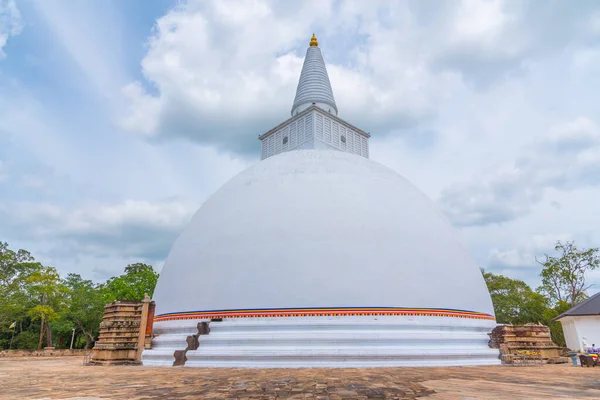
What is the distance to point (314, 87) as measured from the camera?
64.2 feet

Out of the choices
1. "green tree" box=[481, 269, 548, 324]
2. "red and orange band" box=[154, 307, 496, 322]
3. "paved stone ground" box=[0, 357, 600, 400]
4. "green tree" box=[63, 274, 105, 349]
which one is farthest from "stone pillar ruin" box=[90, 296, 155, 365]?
"green tree" box=[481, 269, 548, 324]

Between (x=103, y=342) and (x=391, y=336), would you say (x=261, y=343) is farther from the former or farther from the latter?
(x=103, y=342)

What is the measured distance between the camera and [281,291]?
1118 centimetres

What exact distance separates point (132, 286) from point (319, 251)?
1082 inches

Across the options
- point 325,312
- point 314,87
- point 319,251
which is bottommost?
point 325,312

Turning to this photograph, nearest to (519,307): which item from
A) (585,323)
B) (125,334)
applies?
(585,323)

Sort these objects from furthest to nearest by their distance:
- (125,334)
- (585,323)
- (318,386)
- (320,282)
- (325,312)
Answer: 1. (585,323)
2. (125,334)
3. (320,282)
4. (325,312)
5. (318,386)

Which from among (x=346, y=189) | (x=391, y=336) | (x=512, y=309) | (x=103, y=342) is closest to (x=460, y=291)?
(x=391, y=336)

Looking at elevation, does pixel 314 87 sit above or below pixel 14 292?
above

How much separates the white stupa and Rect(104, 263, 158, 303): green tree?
69.9 feet

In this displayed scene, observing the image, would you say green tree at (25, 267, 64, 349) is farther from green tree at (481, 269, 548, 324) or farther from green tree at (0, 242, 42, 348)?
green tree at (481, 269, 548, 324)

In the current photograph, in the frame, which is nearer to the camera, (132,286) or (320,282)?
(320,282)

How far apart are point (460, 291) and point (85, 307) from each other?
30715 millimetres

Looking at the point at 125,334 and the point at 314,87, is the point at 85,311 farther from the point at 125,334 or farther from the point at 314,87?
the point at 314,87
